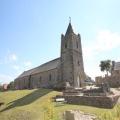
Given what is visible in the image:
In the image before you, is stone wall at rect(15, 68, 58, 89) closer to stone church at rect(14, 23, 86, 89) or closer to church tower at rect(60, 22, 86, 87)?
stone church at rect(14, 23, 86, 89)

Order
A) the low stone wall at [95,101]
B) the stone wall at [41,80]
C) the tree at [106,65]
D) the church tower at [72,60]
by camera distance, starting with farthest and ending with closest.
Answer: the tree at [106,65]
the stone wall at [41,80]
the church tower at [72,60]
the low stone wall at [95,101]

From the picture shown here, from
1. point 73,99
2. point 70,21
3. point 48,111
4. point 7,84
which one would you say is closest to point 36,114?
point 73,99

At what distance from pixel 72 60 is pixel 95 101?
23.0 m

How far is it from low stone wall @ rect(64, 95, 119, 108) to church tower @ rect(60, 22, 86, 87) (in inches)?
678

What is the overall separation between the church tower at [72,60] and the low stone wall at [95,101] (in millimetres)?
17210

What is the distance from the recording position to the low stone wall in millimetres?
22062

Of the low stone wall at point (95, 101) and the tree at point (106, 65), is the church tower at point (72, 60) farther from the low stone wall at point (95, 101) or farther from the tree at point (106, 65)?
the tree at point (106, 65)

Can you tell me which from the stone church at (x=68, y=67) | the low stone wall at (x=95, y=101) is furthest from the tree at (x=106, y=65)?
the low stone wall at (x=95, y=101)

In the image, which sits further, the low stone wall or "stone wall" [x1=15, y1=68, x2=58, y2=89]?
"stone wall" [x1=15, y1=68, x2=58, y2=89]

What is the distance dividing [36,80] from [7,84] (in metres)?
31.4

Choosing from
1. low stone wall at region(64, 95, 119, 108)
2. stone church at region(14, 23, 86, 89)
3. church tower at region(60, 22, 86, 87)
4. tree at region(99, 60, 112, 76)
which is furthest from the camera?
tree at region(99, 60, 112, 76)

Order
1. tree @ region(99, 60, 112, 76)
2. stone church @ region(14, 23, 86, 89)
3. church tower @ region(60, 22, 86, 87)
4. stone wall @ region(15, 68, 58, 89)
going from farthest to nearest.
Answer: tree @ region(99, 60, 112, 76)
stone wall @ region(15, 68, 58, 89)
stone church @ region(14, 23, 86, 89)
church tower @ region(60, 22, 86, 87)

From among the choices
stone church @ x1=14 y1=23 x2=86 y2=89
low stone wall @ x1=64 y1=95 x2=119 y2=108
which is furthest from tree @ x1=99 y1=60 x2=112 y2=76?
low stone wall @ x1=64 y1=95 x2=119 y2=108

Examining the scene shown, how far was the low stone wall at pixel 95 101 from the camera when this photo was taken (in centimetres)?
2206
